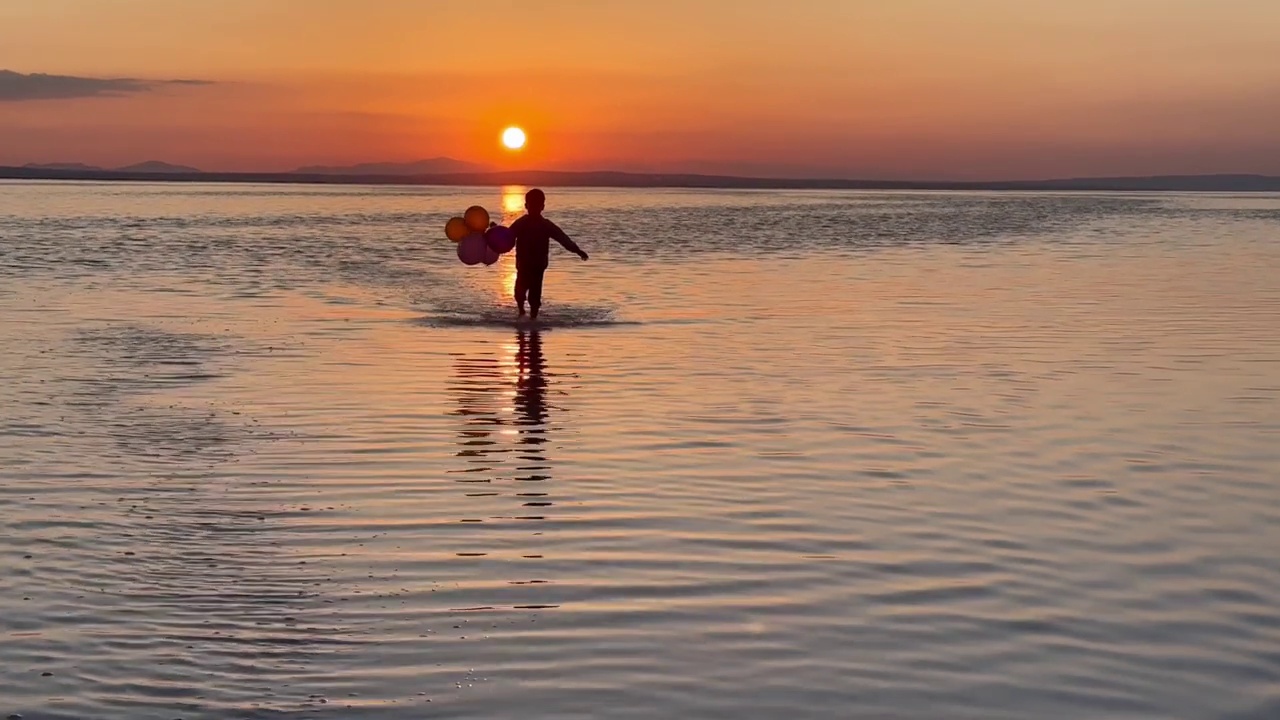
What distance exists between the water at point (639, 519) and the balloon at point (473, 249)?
2.59m

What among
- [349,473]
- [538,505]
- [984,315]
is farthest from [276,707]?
[984,315]

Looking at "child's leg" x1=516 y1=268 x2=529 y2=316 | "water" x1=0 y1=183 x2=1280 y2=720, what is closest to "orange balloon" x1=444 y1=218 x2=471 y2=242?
"child's leg" x1=516 y1=268 x2=529 y2=316

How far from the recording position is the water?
234 inches

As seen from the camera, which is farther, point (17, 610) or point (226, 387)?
point (226, 387)

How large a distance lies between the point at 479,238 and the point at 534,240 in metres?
2.35

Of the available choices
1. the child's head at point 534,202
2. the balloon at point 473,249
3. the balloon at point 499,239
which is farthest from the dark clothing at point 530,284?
the balloon at point 473,249

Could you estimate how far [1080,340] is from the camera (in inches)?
734

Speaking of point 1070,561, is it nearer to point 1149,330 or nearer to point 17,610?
point 17,610

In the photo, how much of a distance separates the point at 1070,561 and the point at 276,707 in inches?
158

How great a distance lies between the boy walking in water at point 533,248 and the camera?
21.2 metres

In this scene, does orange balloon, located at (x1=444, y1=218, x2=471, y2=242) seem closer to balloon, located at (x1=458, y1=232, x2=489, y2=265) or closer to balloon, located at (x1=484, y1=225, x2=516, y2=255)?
balloon, located at (x1=458, y1=232, x2=489, y2=265)

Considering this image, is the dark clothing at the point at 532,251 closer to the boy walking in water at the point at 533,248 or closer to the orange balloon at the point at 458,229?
the boy walking in water at the point at 533,248

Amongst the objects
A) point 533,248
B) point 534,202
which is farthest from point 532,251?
point 534,202

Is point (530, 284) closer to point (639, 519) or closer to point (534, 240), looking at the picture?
point (534, 240)
